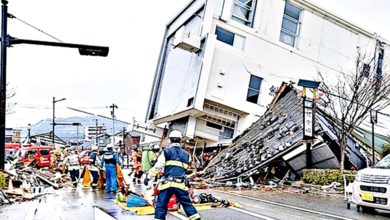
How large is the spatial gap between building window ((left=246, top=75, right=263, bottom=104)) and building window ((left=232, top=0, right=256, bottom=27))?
3.89 meters

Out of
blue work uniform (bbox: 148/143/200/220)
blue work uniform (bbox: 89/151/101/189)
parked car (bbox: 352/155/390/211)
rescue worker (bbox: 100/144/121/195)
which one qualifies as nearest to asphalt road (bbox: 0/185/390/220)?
parked car (bbox: 352/155/390/211)

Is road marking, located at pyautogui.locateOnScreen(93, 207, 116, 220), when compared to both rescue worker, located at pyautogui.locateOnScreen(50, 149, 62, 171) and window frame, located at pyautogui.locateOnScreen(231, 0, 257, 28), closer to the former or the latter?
rescue worker, located at pyautogui.locateOnScreen(50, 149, 62, 171)

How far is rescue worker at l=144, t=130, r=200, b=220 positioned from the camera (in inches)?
294

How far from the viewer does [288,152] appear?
19.7 m

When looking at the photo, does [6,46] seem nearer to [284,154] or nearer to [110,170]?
[110,170]

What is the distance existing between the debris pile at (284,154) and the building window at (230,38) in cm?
862

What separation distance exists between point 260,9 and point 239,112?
7.35 metres

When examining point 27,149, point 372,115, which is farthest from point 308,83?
point 27,149

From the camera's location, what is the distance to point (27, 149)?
121 feet

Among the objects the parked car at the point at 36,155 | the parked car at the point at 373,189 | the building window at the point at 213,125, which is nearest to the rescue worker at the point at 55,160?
the parked car at the point at 36,155

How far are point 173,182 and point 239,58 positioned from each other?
24200 mm

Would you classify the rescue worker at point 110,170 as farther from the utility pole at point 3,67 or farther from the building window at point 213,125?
the building window at point 213,125

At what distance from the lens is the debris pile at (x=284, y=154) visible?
19.9 metres

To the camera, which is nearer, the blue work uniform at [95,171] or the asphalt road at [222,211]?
the asphalt road at [222,211]
